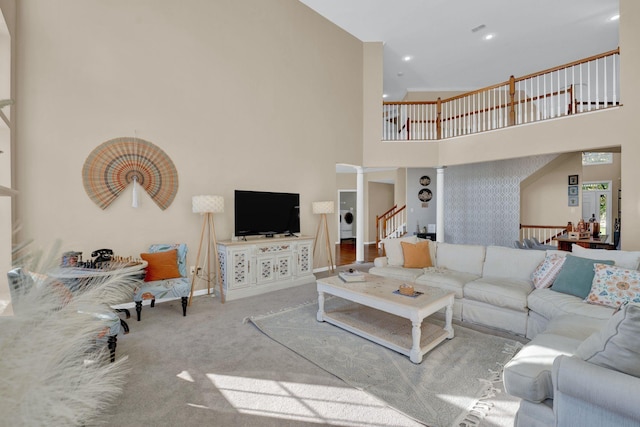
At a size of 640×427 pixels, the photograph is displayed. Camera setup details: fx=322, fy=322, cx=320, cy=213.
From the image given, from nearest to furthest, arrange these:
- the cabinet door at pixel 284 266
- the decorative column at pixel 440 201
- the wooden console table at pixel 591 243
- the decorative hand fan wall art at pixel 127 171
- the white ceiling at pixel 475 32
Result: the decorative hand fan wall art at pixel 127 171 → the cabinet door at pixel 284 266 → the wooden console table at pixel 591 243 → the white ceiling at pixel 475 32 → the decorative column at pixel 440 201

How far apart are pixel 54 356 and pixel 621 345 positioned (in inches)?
81.2

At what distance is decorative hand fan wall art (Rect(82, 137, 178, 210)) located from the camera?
12.8 ft

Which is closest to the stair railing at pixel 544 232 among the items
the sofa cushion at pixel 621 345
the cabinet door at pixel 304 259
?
the cabinet door at pixel 304 259

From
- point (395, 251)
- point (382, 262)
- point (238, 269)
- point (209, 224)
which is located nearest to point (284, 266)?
point (238, 269)

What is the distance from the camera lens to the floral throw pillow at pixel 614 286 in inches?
110

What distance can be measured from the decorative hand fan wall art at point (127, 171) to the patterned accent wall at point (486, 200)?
7.13 meters

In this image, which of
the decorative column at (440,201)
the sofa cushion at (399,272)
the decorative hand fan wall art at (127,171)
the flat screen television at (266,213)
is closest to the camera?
the decorative hand fan wall art at (127,171)

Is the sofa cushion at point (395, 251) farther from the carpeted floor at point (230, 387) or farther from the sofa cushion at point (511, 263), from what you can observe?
the carpeted floor at point (230, 387)

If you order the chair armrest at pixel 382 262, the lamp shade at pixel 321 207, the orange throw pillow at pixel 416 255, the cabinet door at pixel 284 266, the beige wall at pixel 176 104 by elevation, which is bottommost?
the cabinet door at pixel 284 266

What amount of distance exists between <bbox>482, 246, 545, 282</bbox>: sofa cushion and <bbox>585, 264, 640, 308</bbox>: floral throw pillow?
29.8 inches

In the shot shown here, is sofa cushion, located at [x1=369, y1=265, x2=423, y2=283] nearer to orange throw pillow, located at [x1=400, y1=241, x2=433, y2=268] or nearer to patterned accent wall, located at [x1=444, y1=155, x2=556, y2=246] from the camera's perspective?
orange throw pillow, located at [x1=400, y1=241, x2=433, y2=268]

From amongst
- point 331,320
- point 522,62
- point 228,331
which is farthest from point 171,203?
point 522,62

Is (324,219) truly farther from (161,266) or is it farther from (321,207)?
(161,266)

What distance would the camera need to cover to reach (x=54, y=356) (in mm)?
430
